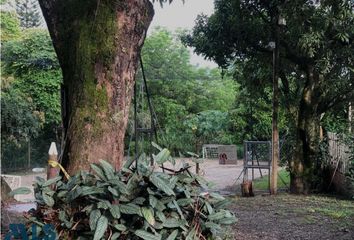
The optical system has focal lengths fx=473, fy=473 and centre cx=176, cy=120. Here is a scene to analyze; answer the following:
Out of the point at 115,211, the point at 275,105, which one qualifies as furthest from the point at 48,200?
the point at 275,105

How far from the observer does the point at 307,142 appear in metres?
10.3

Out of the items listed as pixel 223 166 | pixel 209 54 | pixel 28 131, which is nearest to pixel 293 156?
pixel 209 54

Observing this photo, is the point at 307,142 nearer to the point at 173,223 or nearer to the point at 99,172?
the point at 173,223

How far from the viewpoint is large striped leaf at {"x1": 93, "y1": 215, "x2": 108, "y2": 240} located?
2.60 m

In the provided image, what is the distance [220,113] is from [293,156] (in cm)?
1429

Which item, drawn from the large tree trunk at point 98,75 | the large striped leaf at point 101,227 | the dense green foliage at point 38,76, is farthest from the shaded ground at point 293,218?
the dense green foliage at point 38,76

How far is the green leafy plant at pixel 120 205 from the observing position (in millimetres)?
2723

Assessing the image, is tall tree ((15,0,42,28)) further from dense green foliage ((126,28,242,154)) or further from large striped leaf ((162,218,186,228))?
large striped leaf ((162,218,186,228))

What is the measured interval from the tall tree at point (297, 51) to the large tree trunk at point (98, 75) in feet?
19.6

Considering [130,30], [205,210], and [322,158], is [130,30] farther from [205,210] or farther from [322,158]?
[322,158]

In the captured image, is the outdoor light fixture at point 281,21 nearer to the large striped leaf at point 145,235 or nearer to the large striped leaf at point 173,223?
the large striped leaf at point 173,223

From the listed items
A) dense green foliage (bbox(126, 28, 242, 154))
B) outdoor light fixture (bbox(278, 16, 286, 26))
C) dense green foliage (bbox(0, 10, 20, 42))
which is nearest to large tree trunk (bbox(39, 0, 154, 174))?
outdoor light fixture (bbox(278, 16, 286, 26))

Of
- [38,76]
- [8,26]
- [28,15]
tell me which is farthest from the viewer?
[28,15]

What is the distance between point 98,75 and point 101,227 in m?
1.11
